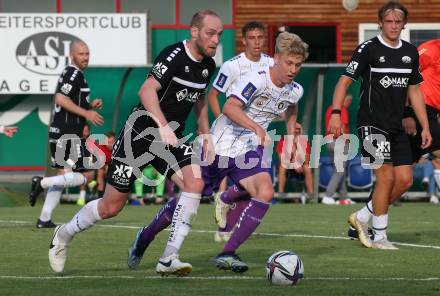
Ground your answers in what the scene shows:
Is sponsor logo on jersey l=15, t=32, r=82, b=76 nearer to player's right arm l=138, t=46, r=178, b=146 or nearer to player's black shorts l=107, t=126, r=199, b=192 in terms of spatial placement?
player's black shorts l=107, t=126, r=199, b=192

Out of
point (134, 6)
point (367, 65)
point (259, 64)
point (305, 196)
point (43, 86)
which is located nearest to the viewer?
point (367, 65)

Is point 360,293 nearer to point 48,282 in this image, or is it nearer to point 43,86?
point 48,282

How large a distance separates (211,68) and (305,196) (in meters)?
13.6

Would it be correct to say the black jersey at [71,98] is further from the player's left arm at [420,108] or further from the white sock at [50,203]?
the player's left arm at [420,108]

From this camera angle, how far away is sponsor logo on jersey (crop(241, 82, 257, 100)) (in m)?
9.59

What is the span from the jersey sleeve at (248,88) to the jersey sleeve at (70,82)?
16.4 ft

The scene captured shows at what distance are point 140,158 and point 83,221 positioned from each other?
691 mm

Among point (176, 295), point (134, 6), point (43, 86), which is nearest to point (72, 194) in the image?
point (43, 86)

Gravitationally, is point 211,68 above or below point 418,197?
above

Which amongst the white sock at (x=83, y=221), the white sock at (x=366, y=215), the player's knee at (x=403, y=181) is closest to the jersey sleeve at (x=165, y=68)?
the white sock at (x=83, y=221)

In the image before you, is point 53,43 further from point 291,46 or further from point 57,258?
point 57,258

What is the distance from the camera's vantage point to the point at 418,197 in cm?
2302

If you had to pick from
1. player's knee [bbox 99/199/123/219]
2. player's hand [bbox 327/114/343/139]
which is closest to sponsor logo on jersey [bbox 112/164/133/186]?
player's knee [bbox 99/199/123/219]

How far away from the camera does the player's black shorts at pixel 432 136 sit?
11688 mm
